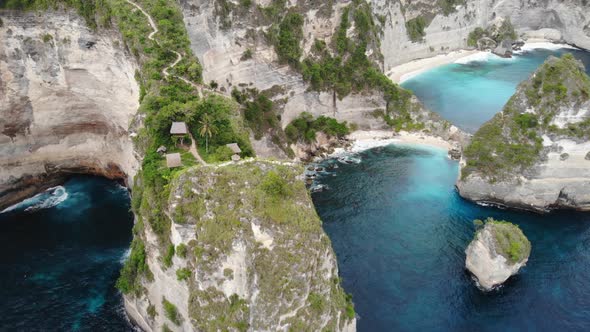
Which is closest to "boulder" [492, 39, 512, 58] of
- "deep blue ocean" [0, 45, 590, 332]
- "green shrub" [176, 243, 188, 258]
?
"deep blue ocean" [0, 45, 590, 332]

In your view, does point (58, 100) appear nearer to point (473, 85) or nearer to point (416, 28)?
point (473, 85)

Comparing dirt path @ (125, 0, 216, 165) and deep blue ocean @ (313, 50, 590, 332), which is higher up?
dirt path @ (125, 0, 216, 165)

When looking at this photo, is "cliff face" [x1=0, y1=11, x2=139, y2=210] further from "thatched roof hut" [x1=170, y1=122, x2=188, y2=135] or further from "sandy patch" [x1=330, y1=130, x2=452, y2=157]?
"sandy patch" [x1=330, y1=130, x2=452, y2=157]

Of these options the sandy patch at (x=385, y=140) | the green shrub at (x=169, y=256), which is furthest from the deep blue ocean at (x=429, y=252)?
the green shrub at (x=169, y=256)

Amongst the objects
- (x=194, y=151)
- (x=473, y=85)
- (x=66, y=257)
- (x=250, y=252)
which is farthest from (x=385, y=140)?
(x=250, y=252)

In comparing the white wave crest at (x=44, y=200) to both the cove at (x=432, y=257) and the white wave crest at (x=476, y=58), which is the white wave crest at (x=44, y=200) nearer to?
the cove at (x=432, y=257)

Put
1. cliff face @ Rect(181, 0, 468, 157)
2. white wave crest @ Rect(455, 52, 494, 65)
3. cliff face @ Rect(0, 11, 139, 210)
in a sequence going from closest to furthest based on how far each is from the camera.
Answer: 1. cliff face @ Rect(0, 11, 139, 210)
2. cliff face @ Rect(181, 0, 468, 157)
3. white wave crest @ Rect(455, 52, 494, 65)
